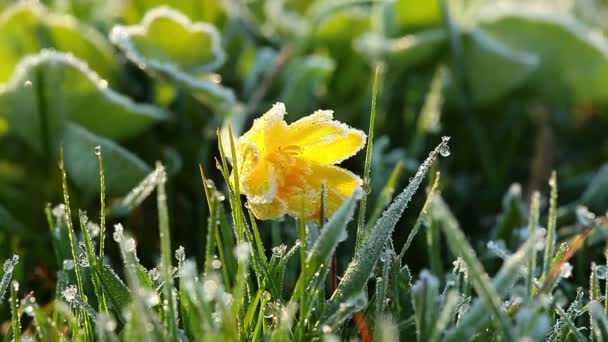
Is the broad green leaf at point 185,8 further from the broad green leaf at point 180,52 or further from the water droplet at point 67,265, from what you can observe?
the water droplet at point 67,265

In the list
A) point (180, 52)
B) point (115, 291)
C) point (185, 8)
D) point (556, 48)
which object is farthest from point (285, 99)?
point (115, 291)

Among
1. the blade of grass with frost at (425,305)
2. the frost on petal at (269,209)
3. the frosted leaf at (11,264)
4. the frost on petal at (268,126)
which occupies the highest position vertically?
the frost on petal at (268,126)

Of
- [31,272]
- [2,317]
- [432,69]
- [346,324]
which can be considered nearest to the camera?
[346,324]

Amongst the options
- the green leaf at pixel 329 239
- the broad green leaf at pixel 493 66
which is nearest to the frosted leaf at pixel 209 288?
the green leaf at pixel 329 239

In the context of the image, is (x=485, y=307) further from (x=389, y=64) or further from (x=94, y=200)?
(x=389, y=64)

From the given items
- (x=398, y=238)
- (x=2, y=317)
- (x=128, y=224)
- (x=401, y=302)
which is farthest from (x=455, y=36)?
(x=2, y=317)

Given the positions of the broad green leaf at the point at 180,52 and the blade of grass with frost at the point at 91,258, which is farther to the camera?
the broad green leaf at the point at 180,52

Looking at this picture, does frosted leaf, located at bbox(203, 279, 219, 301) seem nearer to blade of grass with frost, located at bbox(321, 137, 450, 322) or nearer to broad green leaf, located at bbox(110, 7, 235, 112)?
blade of grass with frost, located at bbox(321, 137, 450, 322)
